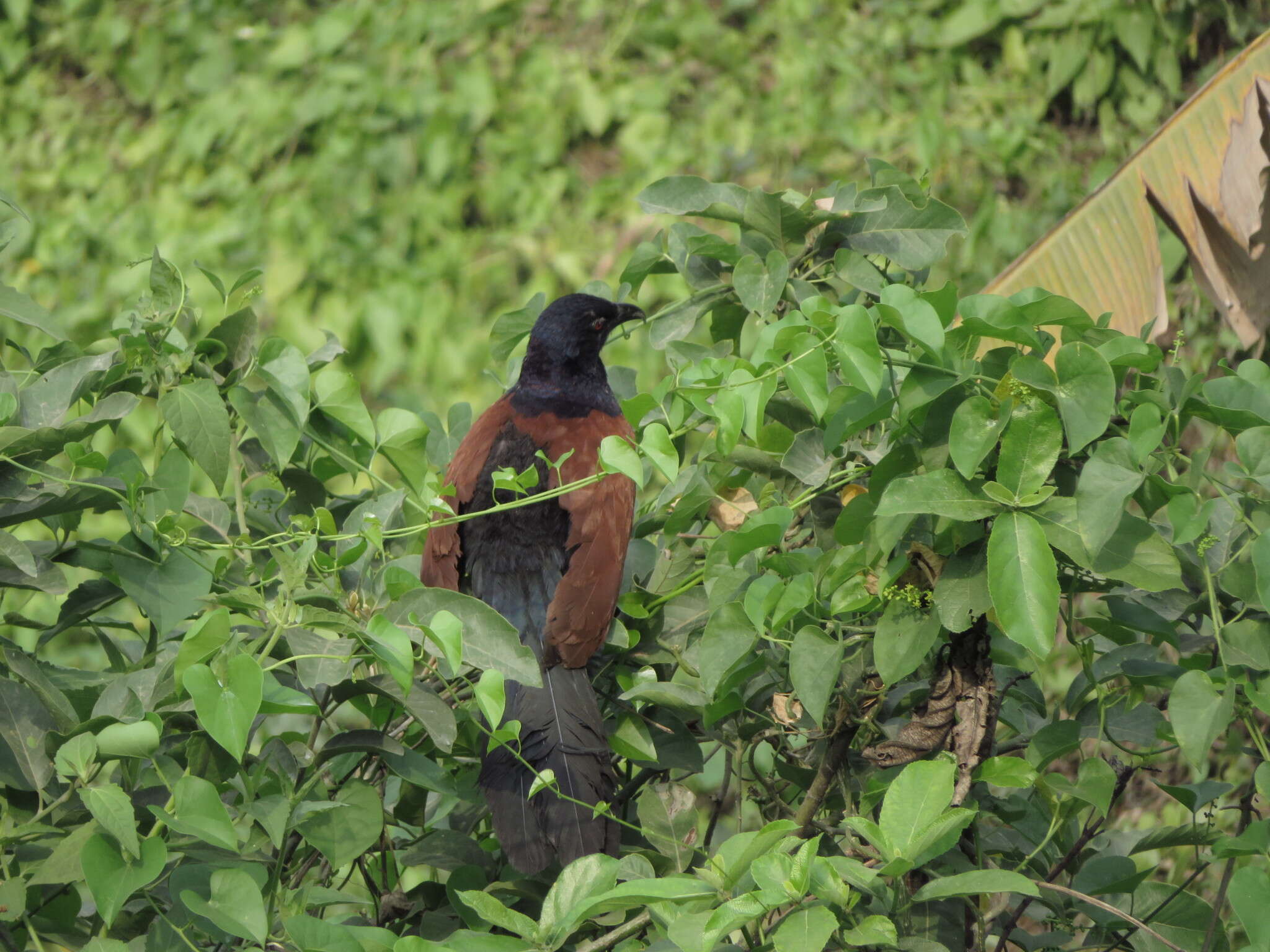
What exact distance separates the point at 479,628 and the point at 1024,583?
0.51 m

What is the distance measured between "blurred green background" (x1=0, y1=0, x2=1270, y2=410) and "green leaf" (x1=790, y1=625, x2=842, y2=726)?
4.02m

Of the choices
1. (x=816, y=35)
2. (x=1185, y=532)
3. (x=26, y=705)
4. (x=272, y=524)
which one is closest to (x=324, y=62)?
(x=816, y=35)

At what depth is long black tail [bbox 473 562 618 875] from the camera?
1434 millimetres

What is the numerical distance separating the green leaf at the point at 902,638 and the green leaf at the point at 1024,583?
0.38ft

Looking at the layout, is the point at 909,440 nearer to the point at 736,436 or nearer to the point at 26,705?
the point at 736,436

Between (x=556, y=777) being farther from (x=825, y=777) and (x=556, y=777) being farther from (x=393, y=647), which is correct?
(x=393, y=647)

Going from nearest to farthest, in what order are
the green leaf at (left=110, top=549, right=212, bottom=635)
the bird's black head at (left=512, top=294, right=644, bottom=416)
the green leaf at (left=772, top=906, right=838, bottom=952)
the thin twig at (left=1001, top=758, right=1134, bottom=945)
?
the green leaf at (left=772, top=906, right=838, bottom=952), the thin twig at (left=1001, top=758, right=1134, bottom=945), the green leaf at (left=110, top=549, right=212, bottom=635), the bird's black head at (left=512, top=294, right=644, bottom=416)

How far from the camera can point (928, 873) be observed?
1238 mm

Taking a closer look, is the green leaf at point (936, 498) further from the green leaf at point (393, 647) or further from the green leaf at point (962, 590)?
the green leaf at point (393, 647)

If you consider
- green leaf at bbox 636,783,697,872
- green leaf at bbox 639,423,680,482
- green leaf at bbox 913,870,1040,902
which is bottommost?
green leaf at bbox 636,783,697,872

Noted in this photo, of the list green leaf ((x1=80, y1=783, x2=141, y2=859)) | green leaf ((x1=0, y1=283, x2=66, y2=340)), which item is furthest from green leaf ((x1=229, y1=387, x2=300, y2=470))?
green leaf ((x1=80, y1=783, x2=141, y2=859))

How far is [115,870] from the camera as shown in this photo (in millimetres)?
1104

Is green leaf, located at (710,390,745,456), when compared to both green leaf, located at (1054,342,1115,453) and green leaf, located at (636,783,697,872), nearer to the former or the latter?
green leaf, located at (1054,342,1115,453)

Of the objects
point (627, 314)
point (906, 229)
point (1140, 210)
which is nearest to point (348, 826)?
point (906, 229)
